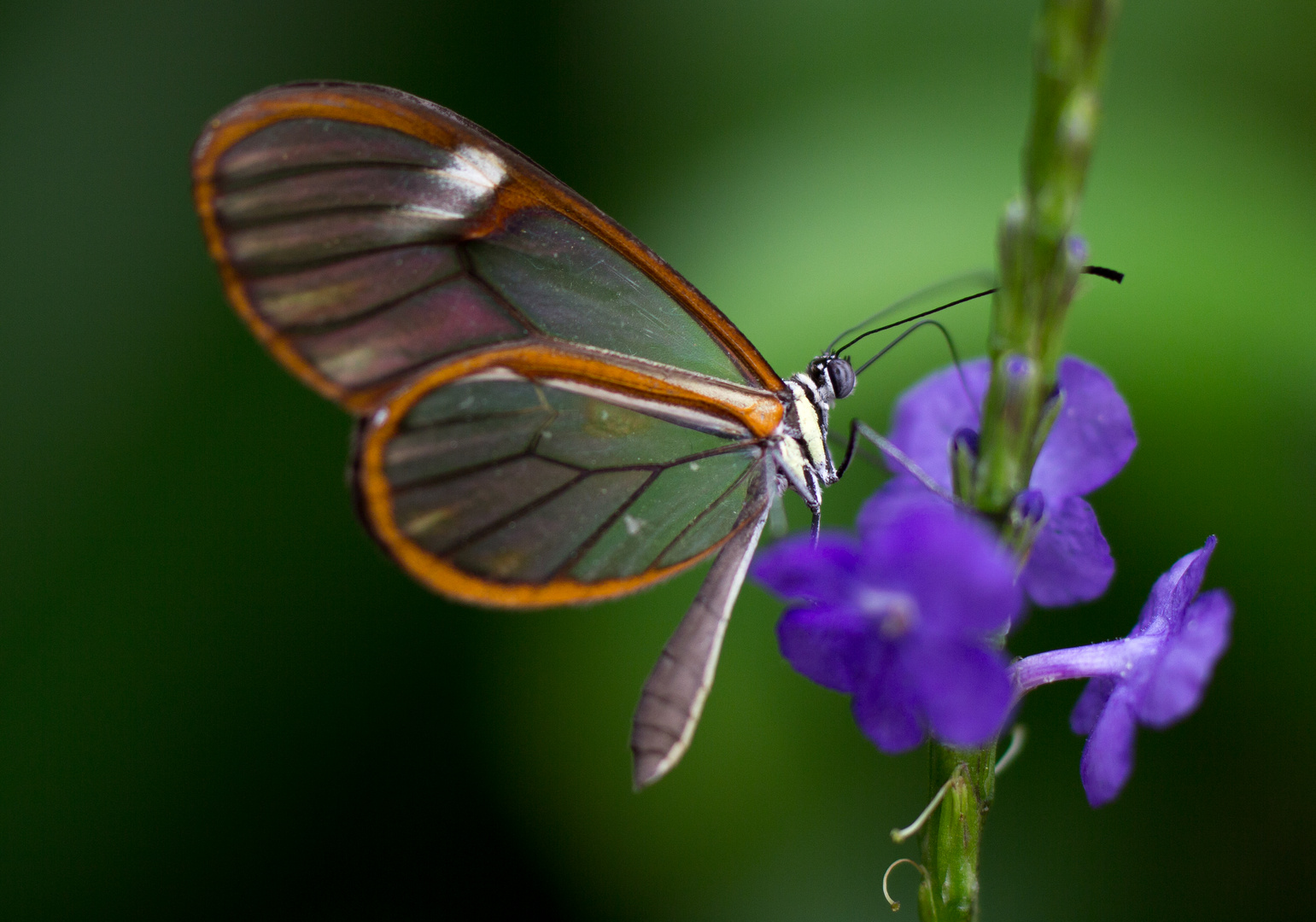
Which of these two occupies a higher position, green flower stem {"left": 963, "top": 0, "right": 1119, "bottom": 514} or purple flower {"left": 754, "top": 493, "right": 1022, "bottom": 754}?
green flower stem {"left": 963, "top": 0, "right": 1119, "bottom": 514}

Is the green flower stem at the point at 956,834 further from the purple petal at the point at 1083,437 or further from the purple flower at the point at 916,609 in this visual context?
the purple petal at the point at 1083,437

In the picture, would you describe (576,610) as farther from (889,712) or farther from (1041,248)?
(1041,248)

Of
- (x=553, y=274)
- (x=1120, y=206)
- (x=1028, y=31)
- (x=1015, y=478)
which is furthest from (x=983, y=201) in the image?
(x=1015, y=478)

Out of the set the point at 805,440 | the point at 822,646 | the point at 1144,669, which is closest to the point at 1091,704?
the point at 1144,669

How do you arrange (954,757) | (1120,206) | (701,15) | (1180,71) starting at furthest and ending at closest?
(701,15), (1180,71), (1120,206), (954,757)

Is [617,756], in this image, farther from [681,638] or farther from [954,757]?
[954,757]

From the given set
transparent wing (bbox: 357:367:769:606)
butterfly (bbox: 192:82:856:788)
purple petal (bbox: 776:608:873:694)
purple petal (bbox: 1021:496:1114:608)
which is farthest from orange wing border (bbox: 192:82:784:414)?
purple petal (bbox: 776:608:873:694)

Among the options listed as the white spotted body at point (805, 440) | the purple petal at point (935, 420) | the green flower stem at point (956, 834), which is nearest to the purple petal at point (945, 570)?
the green flower stem at point (956, 834)

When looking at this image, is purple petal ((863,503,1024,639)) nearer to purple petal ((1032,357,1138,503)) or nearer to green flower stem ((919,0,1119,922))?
green flower stem ((919,0,1119,922))

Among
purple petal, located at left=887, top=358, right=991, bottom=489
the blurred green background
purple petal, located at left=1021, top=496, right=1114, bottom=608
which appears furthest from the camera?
the blurred green background
